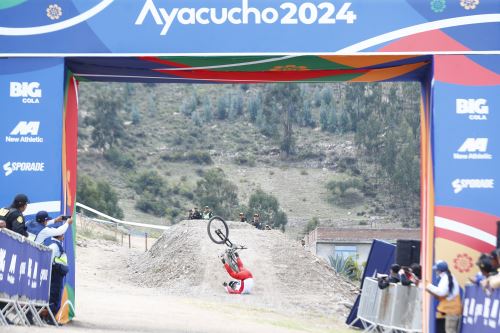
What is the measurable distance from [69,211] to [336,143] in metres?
85.3

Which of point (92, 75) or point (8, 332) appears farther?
point (92, 75)

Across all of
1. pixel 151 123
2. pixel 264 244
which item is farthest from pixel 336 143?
pixel 264 244

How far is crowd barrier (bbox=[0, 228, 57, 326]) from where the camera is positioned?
43.2 feet

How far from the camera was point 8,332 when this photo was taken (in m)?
12.1

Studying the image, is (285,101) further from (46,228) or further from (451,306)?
(451,306)

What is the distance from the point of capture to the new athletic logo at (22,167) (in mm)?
15875

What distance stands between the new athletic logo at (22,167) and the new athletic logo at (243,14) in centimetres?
269

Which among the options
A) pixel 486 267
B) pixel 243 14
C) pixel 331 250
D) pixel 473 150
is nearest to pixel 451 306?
pixel 486 267

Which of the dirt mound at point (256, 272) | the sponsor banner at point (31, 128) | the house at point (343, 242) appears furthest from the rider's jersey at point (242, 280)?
the house at point (343, 242)

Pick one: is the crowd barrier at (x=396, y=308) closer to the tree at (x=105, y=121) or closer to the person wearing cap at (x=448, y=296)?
the person wearing cap at (x=448, y=296)

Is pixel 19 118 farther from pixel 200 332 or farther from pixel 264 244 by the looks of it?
pixel 264 244

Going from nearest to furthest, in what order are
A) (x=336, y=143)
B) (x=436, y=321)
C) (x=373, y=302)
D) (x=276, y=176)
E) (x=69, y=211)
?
(x=436, y=321) < (x=69, y=211) < (x=373, y=302) < (x=276, y=176) < (x=336, y=143)

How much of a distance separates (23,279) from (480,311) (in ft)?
19.8

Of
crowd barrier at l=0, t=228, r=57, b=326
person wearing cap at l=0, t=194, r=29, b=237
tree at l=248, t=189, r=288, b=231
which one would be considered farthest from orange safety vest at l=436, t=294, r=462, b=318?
tree at l=248, t=189, r=288, b=231
